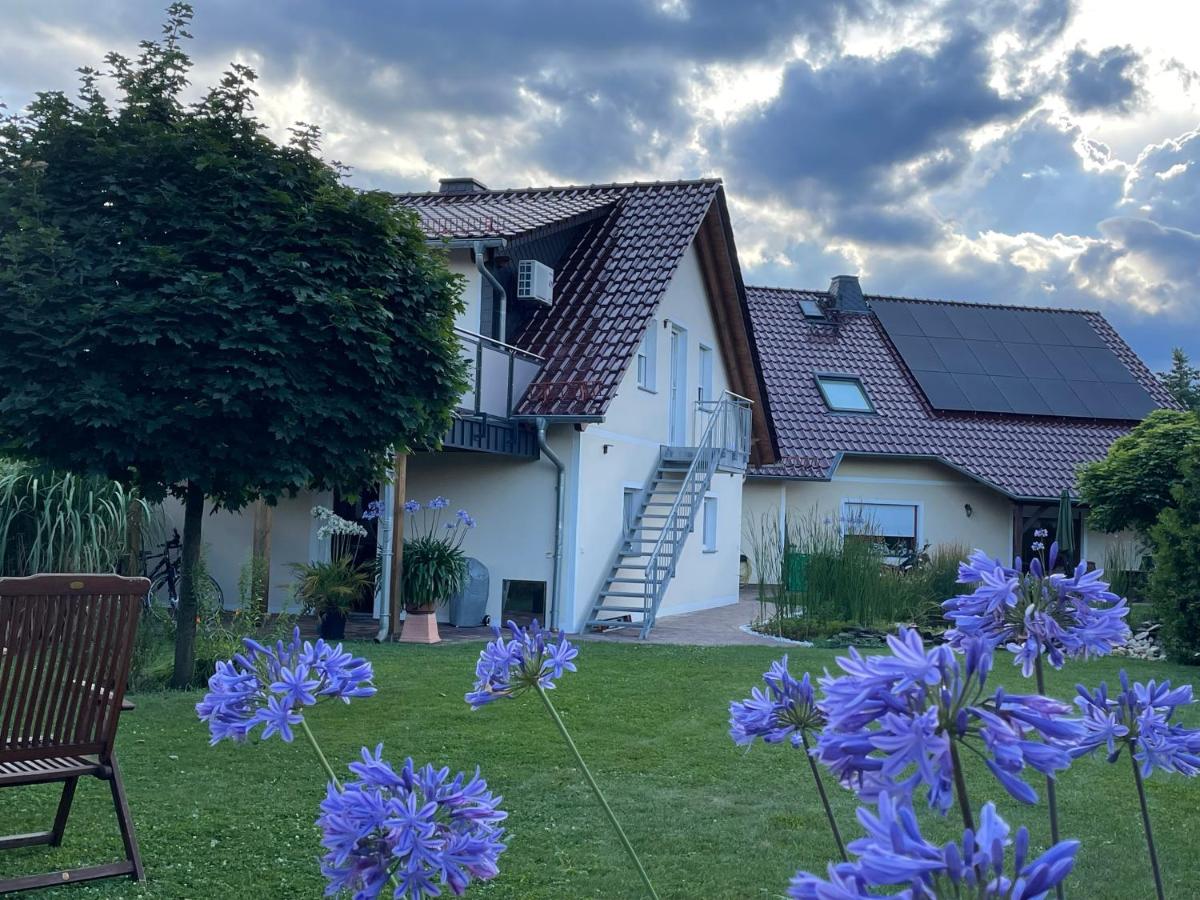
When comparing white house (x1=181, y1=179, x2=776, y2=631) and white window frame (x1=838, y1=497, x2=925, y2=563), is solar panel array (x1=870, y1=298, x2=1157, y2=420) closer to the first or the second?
white window frame (x1=838, y1=497, x2=925, y2=563)

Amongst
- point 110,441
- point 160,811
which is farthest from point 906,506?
point 160,811

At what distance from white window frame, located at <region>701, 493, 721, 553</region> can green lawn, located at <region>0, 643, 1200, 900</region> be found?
427 inches

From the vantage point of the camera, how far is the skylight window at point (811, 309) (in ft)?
94.3

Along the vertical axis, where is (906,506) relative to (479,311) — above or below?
below

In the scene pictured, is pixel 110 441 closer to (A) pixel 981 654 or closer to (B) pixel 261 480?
(B) pixel 261 480

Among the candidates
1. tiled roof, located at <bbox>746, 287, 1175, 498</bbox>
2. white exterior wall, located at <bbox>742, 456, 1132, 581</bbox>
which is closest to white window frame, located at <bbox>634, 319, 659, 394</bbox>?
tiled roof, located at <bbox>746, 287, 1175, 498</bbox>

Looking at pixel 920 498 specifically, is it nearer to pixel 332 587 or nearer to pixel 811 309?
pixel 811 309

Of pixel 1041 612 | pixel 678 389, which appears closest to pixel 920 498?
pixel 678 389

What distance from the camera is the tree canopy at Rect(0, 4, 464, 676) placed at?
29.1 feet

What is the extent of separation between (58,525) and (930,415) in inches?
744

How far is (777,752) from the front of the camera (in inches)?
302

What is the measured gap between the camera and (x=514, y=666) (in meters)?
2.35

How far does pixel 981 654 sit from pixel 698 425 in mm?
18862

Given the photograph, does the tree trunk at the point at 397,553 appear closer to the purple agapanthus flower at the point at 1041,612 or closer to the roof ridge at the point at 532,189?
the roof ridge at the point at 532,189
